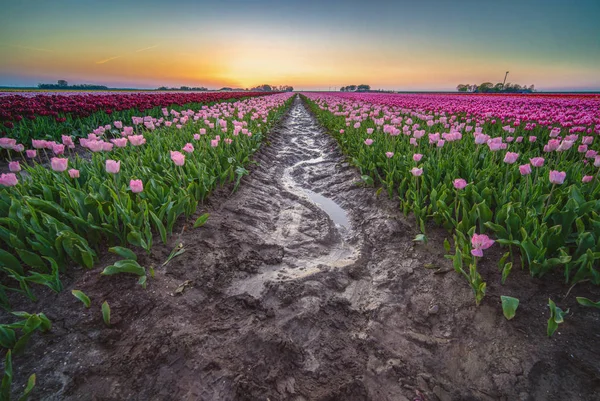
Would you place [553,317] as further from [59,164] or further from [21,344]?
→ [59,164]

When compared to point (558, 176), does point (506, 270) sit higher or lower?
lower

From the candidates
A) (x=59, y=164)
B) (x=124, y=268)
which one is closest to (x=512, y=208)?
(x=124, y=268)

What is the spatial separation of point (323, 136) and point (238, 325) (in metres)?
9.02

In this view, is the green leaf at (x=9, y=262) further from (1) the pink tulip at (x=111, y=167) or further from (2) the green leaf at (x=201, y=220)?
(2) the green leaf at (x=201, y=220)

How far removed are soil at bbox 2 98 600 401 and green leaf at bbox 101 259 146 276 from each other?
107mm

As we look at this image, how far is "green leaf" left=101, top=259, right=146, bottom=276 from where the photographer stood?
209 centimetres

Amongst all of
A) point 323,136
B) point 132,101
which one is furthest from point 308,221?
point 132,101

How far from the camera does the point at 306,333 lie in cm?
211

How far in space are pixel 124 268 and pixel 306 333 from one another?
1.45 metres

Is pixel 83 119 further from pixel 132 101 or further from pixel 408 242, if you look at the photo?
pixel 408 242

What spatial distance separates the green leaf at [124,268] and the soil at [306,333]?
0.35 feet

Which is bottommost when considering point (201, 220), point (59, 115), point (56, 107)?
point (201, 220)

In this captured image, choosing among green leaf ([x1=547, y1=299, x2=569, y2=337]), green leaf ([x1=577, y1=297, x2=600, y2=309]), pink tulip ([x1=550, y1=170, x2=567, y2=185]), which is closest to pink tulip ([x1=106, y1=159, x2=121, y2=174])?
green leaf ([x1=547, y1=299, x2=569, y2=337])

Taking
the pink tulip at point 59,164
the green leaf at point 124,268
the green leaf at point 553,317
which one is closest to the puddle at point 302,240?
the green leaf at point 124,268
